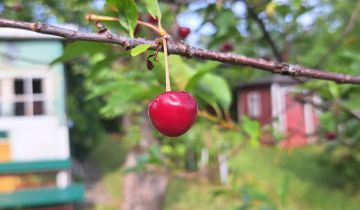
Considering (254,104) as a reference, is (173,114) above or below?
below

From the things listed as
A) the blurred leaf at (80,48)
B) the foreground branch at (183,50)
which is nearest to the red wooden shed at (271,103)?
the blurred leaf at (80,48)

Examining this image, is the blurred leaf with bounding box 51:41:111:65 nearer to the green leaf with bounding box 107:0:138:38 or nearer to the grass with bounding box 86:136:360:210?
the green leaf with bounding box 107:0:138:38

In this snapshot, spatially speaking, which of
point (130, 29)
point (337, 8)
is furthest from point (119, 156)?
point (130, 29)

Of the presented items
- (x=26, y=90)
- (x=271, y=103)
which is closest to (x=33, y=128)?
(x=26, y=90)

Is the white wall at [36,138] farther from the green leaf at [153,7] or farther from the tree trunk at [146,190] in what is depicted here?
the green leaf at [153,7]

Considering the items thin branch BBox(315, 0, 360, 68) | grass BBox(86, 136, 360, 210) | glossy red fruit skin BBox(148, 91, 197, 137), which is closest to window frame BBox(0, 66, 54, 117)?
grass BBox(86, 136, 360, 210)

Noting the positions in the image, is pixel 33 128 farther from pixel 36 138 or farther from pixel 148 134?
pixel 148 134

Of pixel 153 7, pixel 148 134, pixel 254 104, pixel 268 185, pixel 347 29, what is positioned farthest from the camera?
pixel 254 104

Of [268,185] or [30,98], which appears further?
[268,185]
